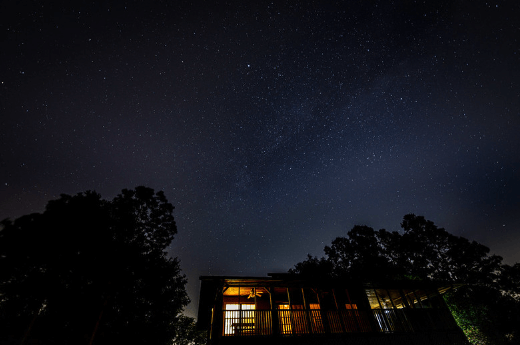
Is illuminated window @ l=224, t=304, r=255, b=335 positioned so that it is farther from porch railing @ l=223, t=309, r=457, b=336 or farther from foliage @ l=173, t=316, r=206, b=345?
foliage @ l=173, t=316, r=206, b=345

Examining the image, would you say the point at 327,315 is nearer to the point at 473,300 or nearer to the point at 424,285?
the point at 424,285

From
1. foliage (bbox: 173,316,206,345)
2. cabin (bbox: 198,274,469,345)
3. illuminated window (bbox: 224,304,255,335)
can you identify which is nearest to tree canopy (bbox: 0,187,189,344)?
cabin (bbox: 198,274,469,345)

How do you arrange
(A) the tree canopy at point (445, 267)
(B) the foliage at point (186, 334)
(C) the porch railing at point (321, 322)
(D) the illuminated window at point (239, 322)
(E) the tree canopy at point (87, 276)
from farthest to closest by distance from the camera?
(B) the foliage at point (186, 334)
(A) the tree canopy at point (445, 267)
(E) the tree canopy at point (87, 276)
(C) the porch railing at point (321, 322)
(D) the illuminated window at point (239, 322)

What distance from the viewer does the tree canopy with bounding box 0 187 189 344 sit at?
1934 cm

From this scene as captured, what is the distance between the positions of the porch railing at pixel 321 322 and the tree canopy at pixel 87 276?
49.6 feet

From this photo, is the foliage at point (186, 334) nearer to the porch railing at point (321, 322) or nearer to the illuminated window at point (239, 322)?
the illuminated window at point (239, 322)

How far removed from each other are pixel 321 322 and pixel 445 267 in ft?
107

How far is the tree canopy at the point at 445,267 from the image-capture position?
25567 millimetres

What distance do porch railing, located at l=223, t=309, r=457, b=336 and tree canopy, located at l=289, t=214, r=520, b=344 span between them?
794 cm

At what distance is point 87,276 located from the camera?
21.7m

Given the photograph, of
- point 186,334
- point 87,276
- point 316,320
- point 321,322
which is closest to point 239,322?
point 316,320

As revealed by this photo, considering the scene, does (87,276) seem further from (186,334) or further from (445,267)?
(445,267)

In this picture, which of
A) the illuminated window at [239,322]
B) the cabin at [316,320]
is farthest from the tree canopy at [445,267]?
the illuminated window at [239,322]

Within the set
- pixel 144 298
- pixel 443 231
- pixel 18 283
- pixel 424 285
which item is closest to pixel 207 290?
pixel 144 298
